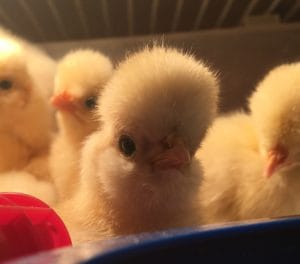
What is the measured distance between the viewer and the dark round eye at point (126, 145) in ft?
2.96

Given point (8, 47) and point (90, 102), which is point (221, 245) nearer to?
point (90, 102)

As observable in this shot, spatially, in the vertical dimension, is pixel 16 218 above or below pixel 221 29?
below

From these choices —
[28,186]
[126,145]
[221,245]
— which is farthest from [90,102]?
[221,245]

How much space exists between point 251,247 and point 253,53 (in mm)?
1145

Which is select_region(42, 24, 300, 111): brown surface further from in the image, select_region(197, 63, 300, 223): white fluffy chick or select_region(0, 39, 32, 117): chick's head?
select_region(197, 63, 300, 223): white fluffy chick

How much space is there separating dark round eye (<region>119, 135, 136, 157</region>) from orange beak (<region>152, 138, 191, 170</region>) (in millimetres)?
44

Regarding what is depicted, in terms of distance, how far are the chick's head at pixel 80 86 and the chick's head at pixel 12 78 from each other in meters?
0.16

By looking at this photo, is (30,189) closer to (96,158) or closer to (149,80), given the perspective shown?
(96,158)

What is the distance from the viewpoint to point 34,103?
1519 mm

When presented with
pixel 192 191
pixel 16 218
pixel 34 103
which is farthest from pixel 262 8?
pixel 16 218

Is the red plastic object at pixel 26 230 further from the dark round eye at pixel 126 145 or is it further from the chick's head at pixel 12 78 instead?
the chick's head at pixel 12 78

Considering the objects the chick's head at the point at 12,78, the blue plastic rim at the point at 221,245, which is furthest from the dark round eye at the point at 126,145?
the chick's head at the point at 12,78

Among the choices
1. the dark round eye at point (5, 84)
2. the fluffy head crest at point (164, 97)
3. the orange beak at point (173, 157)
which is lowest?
A: the orange beak at point (173, 157)

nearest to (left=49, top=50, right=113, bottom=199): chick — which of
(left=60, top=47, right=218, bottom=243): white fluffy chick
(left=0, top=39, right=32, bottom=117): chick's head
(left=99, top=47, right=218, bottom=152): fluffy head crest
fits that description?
(left=0, top=39, right=32, bottom=117): chick's head
